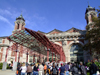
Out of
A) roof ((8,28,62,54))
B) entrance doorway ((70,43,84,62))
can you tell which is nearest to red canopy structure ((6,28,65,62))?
roof ((8,28,62,54))

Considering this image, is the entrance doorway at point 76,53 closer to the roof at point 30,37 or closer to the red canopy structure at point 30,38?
the red canopy structure at point 30,38

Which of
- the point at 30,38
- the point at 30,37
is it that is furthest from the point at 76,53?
the point at 30,37

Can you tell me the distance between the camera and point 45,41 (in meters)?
15.1

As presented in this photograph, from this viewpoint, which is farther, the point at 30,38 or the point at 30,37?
the point at 30,38

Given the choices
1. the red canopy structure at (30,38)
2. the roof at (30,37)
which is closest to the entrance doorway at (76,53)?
the red canopy structure at (30,38)

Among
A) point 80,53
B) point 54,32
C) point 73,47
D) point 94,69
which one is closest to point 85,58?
point 80,53

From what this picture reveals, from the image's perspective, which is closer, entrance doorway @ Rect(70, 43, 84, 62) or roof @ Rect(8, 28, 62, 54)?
roof @ Rect(8, 28, 62, 54)

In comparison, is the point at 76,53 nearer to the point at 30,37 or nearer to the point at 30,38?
the point at 30,38

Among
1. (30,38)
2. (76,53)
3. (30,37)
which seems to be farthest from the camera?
(76,53)

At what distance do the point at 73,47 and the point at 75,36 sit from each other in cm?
381

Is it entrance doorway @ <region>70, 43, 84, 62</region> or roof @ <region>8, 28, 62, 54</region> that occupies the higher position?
roof @ <region>8, 28, 62, 54</region>

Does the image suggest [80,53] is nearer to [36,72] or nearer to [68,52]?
[68,52]

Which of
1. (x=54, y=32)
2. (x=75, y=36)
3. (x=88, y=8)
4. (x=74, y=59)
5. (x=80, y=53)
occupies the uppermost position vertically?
(x=88, y=8)

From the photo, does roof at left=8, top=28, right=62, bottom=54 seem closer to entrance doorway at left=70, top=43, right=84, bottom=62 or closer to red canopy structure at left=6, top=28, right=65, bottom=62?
red canopy structure at left=6, top=28, right=65, bottom=62
